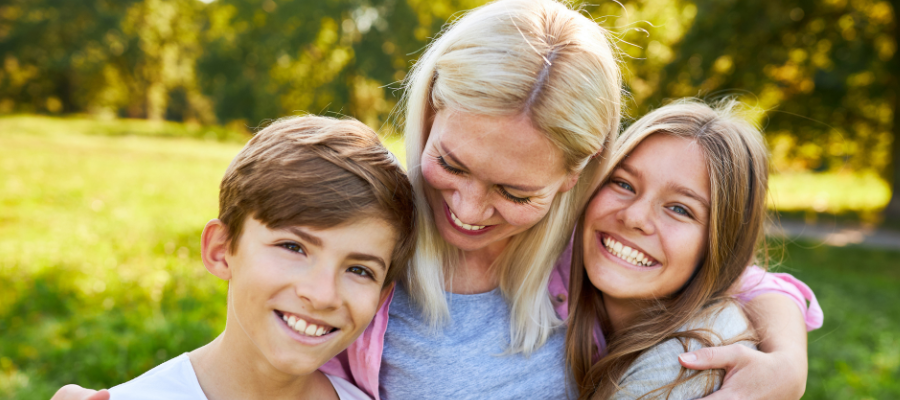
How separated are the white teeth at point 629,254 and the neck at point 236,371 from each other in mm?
1193

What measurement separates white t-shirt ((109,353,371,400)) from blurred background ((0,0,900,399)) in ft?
3.13

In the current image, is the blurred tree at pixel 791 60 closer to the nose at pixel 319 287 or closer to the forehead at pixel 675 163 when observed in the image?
the forehead at pixel 675 163

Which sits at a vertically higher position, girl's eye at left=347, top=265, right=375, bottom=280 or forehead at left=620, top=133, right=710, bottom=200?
forehead at left=620, top=133, right=710, bottom=200

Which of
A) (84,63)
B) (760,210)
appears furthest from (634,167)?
(84,63)

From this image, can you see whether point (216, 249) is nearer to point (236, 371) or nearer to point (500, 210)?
point (236, 371)

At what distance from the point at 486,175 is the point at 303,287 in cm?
63

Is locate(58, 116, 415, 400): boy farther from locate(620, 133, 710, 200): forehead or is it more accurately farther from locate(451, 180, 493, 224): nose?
locate(620, 133, 710, 200): forehead

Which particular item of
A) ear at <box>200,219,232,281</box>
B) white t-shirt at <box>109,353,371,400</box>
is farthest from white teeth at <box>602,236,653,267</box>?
white t-shirt at <box>109,353,371,400</box>

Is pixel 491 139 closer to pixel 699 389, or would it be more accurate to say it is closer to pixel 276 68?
pixel 699 389

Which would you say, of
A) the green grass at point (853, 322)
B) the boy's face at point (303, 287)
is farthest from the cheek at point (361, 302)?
the green grass at point (853, 322)

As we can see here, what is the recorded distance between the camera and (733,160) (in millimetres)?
2107

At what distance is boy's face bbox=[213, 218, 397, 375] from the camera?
1604 mm

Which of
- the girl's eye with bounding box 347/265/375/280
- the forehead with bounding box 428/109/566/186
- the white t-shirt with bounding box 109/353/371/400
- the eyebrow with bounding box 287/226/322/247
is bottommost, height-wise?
the white t-shirt with bounding box 109/353/371/400

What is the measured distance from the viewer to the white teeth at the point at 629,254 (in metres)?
2.09
